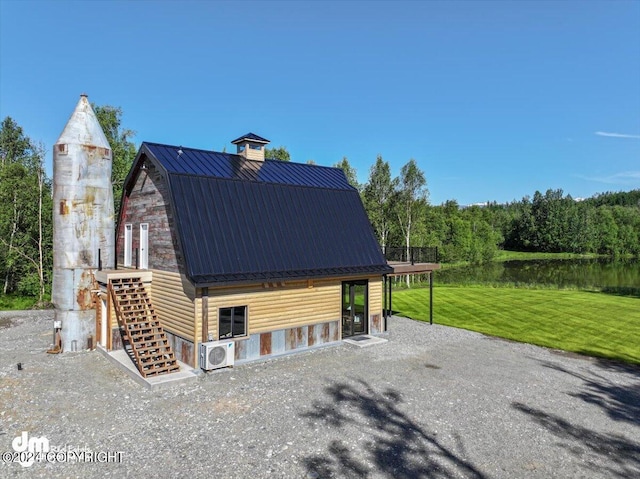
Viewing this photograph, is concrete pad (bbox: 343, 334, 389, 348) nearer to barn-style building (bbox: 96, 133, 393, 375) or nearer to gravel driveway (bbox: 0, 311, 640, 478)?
barn-style building (bbox: 96, 133, 393, 375)

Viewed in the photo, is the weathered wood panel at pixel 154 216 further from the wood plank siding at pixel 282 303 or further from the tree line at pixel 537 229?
the tree line at pixel 537 229

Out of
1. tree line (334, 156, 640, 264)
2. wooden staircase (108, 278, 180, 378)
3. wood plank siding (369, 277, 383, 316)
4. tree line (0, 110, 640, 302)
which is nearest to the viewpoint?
wooden staircase (108, 278, 180, 378)

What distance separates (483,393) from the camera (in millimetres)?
9266

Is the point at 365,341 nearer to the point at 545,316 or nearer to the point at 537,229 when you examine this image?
the point at 545,316

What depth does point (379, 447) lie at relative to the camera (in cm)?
676

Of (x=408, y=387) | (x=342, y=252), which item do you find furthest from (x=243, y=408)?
(x=342, y=252)

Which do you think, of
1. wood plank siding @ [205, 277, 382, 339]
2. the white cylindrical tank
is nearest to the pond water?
wood plank siding @ [205, 277, 382, 339]

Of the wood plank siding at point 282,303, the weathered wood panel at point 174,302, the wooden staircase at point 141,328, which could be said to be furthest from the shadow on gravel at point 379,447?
the wooden staircase at point 141,328

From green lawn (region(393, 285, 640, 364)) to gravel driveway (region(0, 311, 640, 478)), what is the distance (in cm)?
253

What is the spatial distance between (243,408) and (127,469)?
262 cm

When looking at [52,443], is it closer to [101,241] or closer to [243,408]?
[243,408]

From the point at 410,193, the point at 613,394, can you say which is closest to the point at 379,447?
the point at 613,394

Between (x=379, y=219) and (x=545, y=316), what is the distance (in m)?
20.6

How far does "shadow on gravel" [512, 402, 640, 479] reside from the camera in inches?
244
